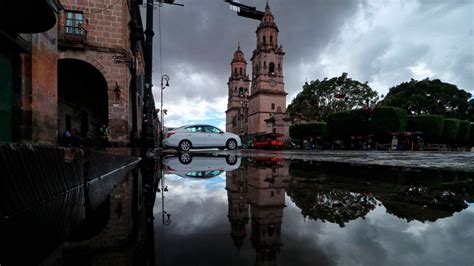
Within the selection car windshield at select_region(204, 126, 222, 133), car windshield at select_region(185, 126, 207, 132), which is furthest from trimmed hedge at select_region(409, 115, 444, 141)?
car windshield at select_region(185, 126, 207, 132)

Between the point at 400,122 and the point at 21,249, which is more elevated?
the point at 400,122

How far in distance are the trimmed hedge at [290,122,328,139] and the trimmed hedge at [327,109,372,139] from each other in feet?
8.92

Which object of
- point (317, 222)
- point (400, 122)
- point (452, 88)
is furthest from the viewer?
point (452, 88)

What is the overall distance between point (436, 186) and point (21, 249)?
3.44 m

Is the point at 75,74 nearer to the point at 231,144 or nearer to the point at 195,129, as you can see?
the point at 195,129

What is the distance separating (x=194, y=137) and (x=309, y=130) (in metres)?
23.9

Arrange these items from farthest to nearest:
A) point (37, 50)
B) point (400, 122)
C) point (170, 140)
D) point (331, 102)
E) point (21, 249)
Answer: point (331, 102)
point (400, 122)
point (170, 140)
point (37, 50)
point (21, 249)

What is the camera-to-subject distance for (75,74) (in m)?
13.2

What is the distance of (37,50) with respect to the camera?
4848mm

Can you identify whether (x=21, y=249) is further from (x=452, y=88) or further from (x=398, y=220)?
(x=452, y=88)

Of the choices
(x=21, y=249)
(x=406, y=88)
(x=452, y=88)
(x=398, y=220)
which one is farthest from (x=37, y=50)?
(x=452, y=88)

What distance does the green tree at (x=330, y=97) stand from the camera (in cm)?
3825

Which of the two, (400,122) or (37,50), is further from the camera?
(400,122)

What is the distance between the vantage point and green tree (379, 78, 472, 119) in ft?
137
